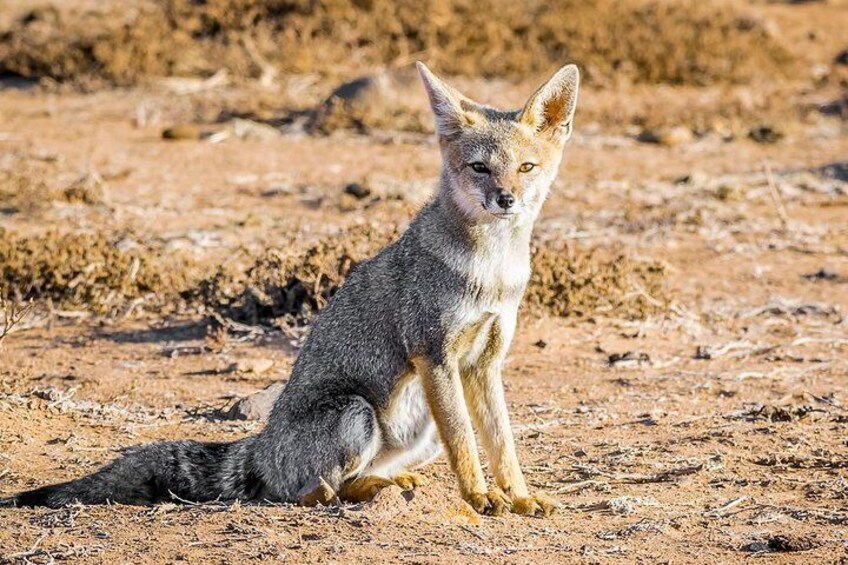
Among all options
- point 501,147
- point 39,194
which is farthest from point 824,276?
point 39,194

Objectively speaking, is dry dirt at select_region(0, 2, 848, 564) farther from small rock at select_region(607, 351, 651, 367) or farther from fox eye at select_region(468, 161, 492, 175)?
fox eye at select_region(468, 161, 492, 175)

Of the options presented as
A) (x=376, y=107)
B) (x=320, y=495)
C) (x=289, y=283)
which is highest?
(x=376, y=107)

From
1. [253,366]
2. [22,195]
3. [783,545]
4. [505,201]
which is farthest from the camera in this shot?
[22,195]

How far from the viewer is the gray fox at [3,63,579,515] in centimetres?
628

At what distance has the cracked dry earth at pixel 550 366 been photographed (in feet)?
18.7

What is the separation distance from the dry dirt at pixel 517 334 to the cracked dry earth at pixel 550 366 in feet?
0.08

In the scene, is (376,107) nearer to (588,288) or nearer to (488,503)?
(588,288)

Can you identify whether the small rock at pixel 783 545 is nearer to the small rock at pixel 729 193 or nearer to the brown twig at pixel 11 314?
the brown twig at pixel 11 314

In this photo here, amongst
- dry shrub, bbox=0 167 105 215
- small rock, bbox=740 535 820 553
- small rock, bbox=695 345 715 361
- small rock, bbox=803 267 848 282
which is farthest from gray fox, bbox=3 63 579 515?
dry shrub, bbox=0 167 105 215

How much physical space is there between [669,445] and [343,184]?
6669mm

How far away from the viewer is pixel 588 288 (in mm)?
9969

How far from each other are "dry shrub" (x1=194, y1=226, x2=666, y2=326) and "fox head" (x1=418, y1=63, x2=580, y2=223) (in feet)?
10.0

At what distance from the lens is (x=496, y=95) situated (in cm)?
1714

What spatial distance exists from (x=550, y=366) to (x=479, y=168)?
2.90 m
